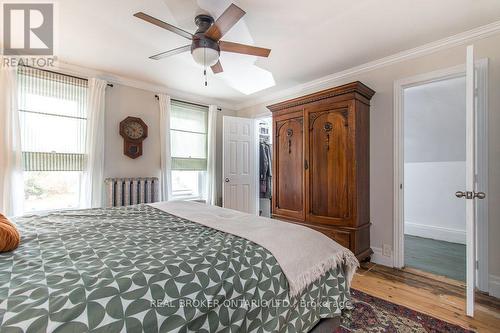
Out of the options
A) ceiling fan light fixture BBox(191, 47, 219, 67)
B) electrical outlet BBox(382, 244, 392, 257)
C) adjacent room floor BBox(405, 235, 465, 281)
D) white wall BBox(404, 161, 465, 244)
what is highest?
ceiling fan light fixture BBox(191, 47, 219, 67)

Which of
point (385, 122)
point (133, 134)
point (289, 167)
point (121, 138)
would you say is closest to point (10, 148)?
point (121, 138)

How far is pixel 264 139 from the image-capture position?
478cm

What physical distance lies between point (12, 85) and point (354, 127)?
3.81m

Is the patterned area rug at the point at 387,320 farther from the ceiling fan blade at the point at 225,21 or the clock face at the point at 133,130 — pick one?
the clock face at the point at 133,130

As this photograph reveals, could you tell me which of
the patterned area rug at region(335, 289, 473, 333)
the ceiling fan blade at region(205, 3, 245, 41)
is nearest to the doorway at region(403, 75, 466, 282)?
the patterned area rug at region(335, 289, 473, 333)

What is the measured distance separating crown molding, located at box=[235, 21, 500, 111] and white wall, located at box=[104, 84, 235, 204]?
2005mm

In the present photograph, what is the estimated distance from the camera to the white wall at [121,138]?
3.27 m

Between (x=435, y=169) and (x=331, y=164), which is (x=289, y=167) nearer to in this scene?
(x=331, y=164)

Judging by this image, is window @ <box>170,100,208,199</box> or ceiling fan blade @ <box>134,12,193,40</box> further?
window @ <box>170,100,208,199</box>

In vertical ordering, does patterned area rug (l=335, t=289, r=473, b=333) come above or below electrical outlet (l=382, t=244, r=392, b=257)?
below

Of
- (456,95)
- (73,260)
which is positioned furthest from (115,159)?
(456,95)

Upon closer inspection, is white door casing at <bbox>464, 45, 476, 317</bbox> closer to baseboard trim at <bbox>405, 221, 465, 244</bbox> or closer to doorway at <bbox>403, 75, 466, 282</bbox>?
doorway at <bbox>403, 75, 466, 282</bbox>

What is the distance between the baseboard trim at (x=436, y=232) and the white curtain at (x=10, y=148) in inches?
222

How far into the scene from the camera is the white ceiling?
1.86m
